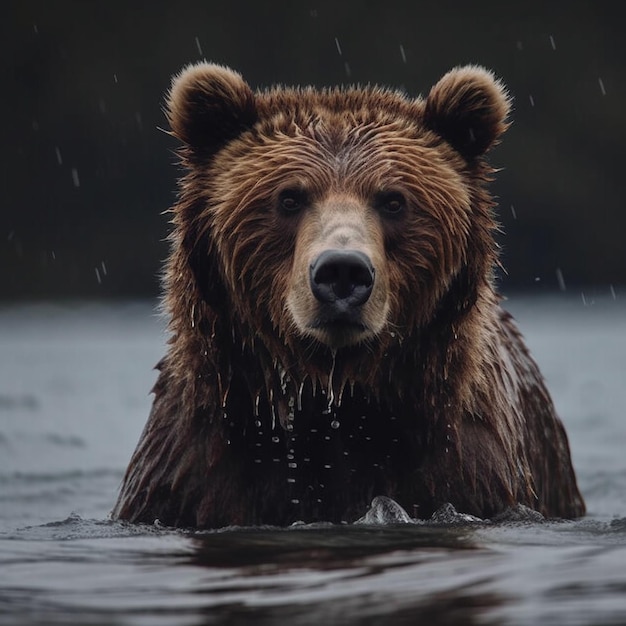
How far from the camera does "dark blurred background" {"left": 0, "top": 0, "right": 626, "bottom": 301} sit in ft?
159

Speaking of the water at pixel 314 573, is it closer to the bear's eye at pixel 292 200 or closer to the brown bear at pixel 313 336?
the brown bear at pixel 313 336

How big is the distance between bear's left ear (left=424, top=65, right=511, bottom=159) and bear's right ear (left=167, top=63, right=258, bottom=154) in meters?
0.79

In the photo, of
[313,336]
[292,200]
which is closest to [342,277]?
[313,336]

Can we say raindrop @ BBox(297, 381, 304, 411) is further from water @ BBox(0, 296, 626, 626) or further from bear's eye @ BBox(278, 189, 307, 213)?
bear's eye @ BBox(278, 189, 307, 213)

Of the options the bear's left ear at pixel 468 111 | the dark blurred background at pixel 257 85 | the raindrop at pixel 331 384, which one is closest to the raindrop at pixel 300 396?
the raindrop at pixel 331 384

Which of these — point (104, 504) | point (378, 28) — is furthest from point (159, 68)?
point (104, 504)

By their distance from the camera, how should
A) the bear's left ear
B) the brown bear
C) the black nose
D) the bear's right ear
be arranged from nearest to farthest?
the black nose < the brown bear < the bear's right ear < the bear's left ear

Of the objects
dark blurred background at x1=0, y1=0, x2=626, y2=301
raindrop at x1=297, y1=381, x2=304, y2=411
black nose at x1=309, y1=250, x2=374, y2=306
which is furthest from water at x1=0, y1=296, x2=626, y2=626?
dark blurred background at x1=0, y1=0, x2=626, y2=301

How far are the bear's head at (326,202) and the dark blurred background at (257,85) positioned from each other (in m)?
37.5

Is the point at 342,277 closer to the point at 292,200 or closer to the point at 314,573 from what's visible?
the point at 292,200

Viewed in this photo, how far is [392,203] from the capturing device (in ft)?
21.4

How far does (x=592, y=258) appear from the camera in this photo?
47.9 meters

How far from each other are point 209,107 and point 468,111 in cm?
110

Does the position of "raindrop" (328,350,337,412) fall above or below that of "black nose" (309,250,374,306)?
below
